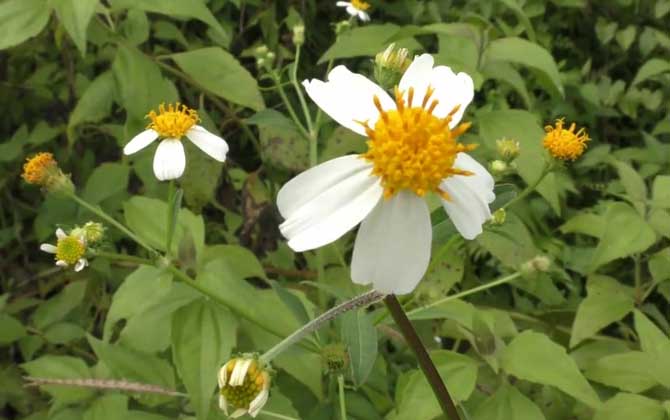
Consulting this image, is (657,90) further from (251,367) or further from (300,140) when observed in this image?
(251,367)

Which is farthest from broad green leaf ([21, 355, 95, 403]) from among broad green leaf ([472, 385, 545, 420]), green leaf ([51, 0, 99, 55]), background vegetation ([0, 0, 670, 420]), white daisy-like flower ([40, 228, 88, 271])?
broad green leaf ([472, 385, 545, 420])

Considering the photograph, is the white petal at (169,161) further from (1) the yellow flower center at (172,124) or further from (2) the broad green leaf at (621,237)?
(2) the broad green leaf at (621,237)

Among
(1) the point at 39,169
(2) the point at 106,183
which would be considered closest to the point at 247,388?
(1) the point at 39,169

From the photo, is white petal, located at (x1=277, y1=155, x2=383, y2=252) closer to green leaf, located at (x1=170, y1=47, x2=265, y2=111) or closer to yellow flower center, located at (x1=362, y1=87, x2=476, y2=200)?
yellow flower center, located at (x1=362, y1=87, x2=476, y2=200)

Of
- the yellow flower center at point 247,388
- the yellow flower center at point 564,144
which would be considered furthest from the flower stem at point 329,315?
the yellow flower center at point 564,144

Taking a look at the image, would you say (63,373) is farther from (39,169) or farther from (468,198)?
(468,198)
